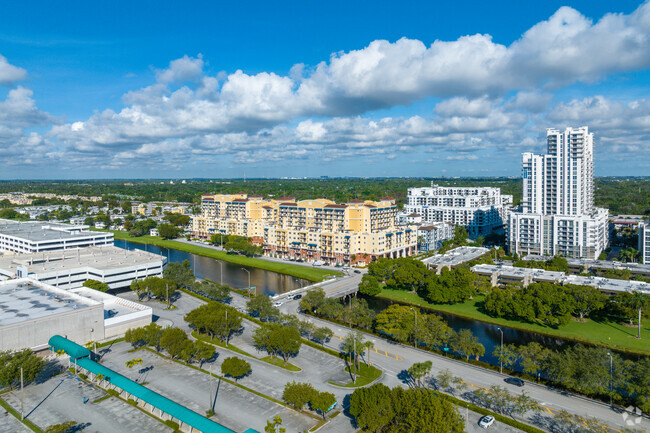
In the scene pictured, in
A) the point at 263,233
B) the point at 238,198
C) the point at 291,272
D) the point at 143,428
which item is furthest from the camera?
the point at 238,198

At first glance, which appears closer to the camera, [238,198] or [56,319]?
[56,319]

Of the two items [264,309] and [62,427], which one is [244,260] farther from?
A: [62,427]

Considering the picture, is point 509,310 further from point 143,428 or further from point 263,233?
point 263,233

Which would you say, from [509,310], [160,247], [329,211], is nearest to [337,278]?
[329,211]

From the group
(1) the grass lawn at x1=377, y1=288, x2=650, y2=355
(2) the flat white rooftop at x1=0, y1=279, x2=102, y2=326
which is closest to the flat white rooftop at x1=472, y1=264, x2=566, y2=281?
(1) the grass lawn at x1=377, y1=288, x2=650, y2=355

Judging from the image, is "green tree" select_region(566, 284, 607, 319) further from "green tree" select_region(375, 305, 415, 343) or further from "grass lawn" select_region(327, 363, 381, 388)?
"grass lawn" select_region(327, 363, 381, 388)
